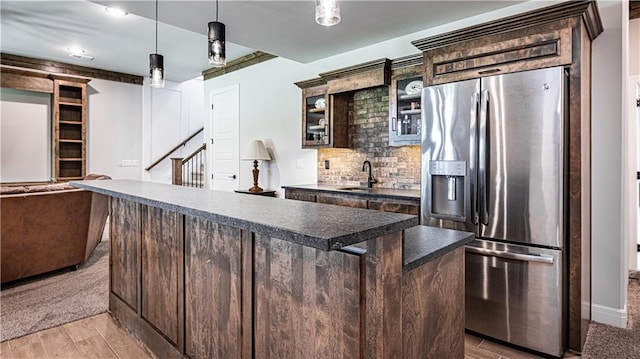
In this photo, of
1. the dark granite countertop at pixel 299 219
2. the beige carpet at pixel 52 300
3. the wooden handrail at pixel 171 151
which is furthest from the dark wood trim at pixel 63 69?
the dark granite countertop at pixel 299 219

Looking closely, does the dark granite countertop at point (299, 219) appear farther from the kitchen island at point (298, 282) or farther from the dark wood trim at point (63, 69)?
the dark wood trim at point (63, 69)

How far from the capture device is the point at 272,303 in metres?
1.49

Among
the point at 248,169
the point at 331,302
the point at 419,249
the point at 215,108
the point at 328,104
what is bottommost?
the point at 331,302

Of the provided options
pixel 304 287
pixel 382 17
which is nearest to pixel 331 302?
pixel 304 287

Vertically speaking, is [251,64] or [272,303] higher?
[251,64]

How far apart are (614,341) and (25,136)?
8.18 metres

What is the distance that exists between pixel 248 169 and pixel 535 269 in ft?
14.3

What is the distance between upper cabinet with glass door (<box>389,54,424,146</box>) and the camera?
135 inches

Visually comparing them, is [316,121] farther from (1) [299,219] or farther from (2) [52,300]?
(1) [299,219]

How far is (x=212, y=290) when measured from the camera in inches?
70.3

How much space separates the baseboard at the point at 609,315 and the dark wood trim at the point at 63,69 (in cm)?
795

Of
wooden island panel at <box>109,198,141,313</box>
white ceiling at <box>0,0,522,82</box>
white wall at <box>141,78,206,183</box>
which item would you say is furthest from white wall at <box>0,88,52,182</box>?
wooden island panel at <box>109,198,141,313</box>

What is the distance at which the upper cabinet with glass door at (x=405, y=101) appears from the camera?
3.43m

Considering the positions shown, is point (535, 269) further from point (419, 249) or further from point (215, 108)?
point (215, 108)
